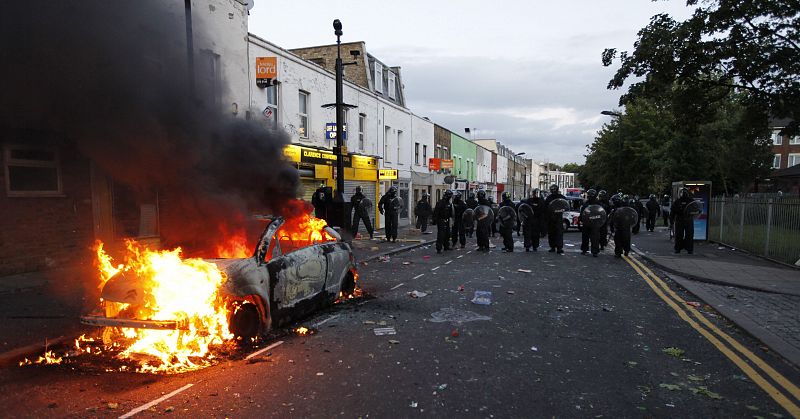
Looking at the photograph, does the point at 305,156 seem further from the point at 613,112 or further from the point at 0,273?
the point at 613,112

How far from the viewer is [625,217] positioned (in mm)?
11984

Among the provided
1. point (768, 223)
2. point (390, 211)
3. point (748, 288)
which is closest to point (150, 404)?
point (748, 288)

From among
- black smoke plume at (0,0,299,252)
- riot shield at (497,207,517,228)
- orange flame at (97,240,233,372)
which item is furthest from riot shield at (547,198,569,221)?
orange flame at (97,240,233,372)

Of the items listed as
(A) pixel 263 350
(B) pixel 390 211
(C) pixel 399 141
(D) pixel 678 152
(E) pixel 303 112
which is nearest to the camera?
(A) pixel 263 350

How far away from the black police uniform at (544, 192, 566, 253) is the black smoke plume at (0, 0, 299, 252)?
8.76 m

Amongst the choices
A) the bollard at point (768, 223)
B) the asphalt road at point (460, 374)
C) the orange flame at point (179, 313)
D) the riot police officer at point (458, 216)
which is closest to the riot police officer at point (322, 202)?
the riot police officer at point (458, 216)

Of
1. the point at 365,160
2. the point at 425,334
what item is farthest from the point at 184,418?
the point at 365,160

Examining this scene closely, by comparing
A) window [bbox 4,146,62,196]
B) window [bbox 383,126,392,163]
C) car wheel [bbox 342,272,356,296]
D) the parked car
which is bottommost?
car wheel [bbox 342,272,356,296]

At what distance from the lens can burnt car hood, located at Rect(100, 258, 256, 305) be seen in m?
4.55

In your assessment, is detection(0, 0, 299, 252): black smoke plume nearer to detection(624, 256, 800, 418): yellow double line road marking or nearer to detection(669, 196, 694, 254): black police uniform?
detection(624, 256, 800, 418): yellow double line road marking

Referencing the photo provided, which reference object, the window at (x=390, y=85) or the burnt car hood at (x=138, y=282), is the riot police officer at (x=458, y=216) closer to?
the burnt car hood at (x=138, y=282)

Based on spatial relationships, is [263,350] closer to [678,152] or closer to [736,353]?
[736,353]

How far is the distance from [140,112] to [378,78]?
1906cm

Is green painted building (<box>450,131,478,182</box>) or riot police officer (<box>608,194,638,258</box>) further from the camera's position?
green painted building (<box>450,131,478,182</box>)
